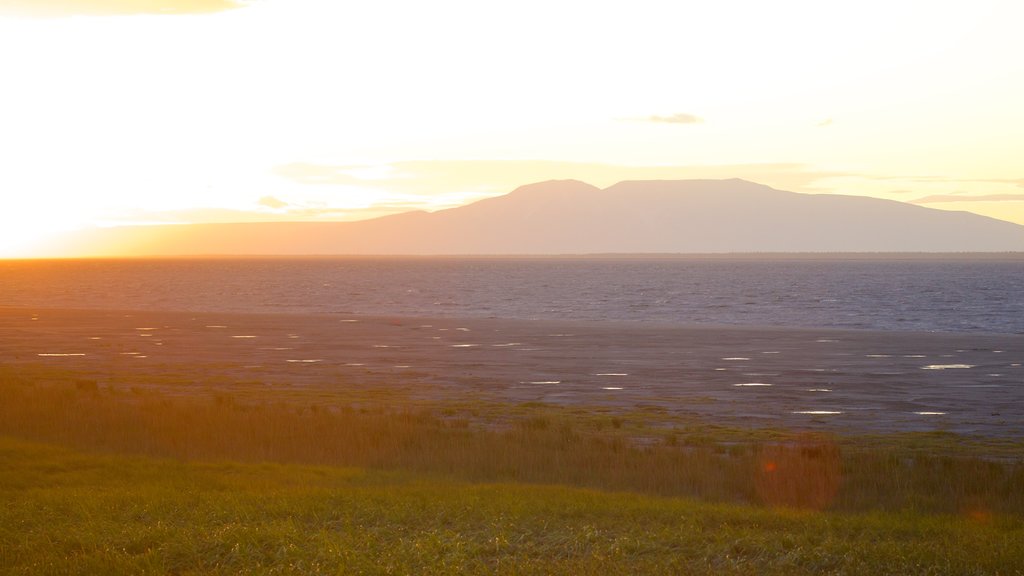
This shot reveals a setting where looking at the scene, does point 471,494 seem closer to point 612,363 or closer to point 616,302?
point 612,363

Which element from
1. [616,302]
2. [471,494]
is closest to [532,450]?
[471,494]

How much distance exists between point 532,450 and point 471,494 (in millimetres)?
6144

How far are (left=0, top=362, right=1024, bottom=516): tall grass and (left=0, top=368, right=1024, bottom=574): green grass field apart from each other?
8 cm

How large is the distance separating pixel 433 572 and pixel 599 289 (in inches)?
5409

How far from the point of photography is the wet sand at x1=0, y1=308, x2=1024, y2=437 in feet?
112

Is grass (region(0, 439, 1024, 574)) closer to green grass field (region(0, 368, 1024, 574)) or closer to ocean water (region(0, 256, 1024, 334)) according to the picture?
green grass field (region(0, 368, 1024, 574))

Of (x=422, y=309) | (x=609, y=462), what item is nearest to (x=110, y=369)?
(x=609, y=462)

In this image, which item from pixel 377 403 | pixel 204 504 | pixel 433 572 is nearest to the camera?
pixel 433 572

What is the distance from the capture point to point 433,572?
1231cm

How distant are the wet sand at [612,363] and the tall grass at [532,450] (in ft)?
18.7

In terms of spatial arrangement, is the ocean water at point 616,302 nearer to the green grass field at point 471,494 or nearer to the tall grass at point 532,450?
the tall grass at point 532,450

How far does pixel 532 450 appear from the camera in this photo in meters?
23.7

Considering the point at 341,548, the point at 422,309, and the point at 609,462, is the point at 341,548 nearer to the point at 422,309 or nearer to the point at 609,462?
the point at 609,462

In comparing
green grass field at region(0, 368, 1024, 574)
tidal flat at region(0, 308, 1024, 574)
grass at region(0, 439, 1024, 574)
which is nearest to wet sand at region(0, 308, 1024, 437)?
tidal flat at region(0, 308, 1024, 574)
